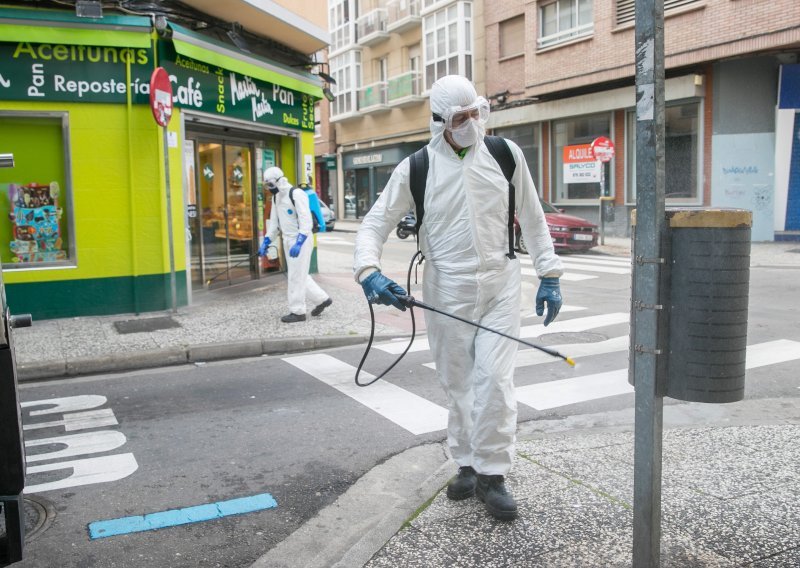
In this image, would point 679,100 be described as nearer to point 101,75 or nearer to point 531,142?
point 531,142

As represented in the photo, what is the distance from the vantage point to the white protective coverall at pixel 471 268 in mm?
3746

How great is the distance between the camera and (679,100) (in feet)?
67.8

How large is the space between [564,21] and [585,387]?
20.0m

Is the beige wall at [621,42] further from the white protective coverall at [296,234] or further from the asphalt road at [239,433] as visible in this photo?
the asphalt road at [239,433]

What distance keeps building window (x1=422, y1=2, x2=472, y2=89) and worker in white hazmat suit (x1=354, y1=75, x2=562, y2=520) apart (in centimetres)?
2601

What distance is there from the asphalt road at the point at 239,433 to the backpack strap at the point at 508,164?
1.72 metres

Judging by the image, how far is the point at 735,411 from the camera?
219 inches

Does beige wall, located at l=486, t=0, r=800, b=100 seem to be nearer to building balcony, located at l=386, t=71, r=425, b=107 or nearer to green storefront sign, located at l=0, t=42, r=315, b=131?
building balcony, located at l=386, t=71, r=425, b=107

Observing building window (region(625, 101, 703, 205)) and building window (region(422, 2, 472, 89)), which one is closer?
building window (region(625, 101, 703, 205))

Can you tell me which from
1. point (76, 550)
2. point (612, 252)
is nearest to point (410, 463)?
point (76, 550)

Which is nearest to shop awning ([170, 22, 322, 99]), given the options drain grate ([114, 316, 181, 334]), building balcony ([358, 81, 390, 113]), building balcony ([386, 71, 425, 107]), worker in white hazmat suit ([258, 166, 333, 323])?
worker in white hazmat suit ([258, 166, 333, 323])

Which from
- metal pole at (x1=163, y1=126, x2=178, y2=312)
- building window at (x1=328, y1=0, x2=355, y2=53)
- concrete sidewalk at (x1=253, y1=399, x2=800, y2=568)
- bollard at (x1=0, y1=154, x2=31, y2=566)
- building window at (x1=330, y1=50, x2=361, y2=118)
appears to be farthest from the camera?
building window at (x1=328, y1=0, x2=355, y2=53)

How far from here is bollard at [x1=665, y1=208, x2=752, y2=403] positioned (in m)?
2.80

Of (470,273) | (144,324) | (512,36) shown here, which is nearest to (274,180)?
(144,324)
